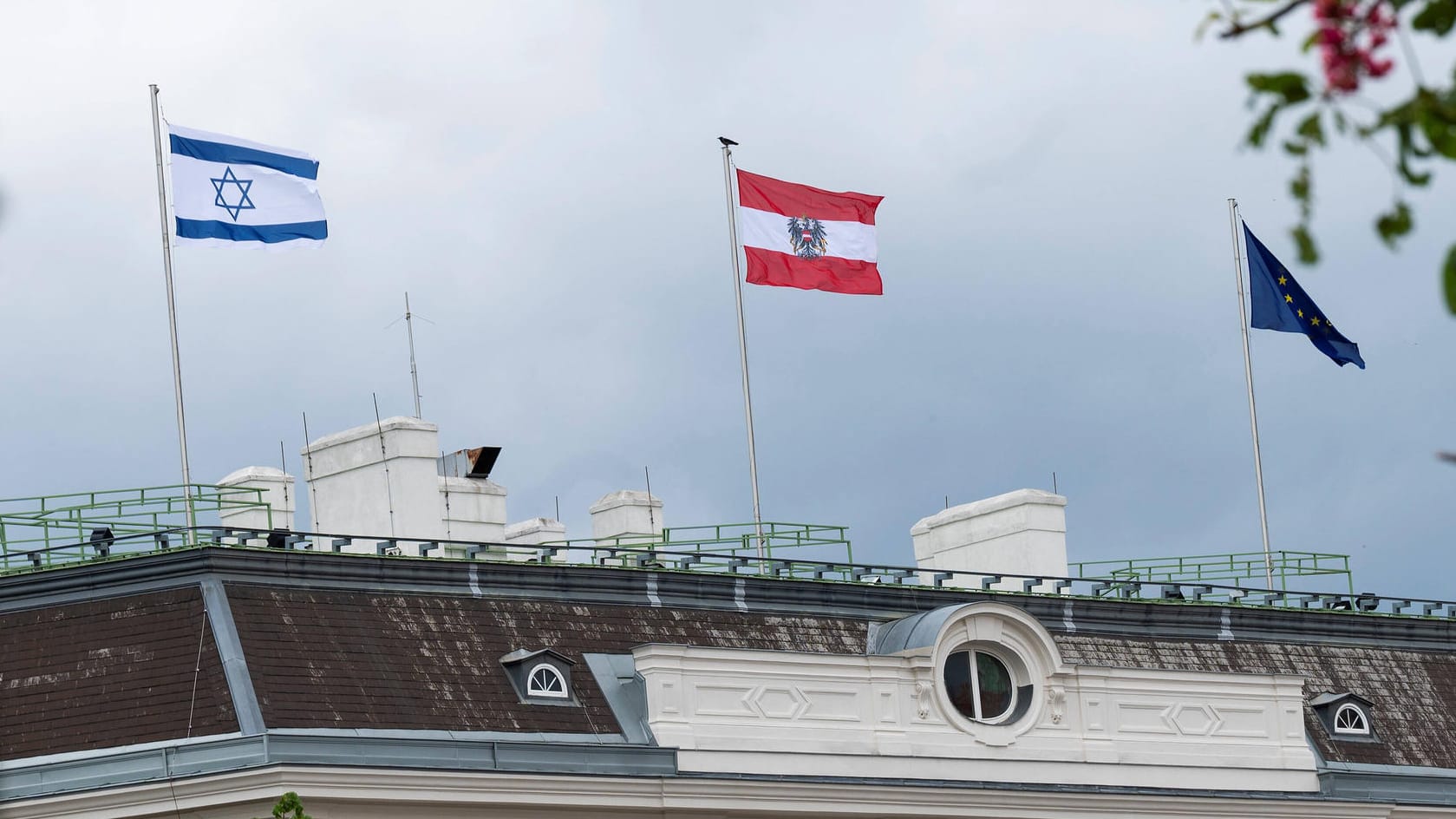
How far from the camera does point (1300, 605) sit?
146 feet

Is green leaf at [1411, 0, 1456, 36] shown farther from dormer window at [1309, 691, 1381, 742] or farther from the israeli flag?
dormer window at [1309, 691, 1381, 742]

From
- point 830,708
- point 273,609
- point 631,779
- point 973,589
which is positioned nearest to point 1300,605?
point 973,589

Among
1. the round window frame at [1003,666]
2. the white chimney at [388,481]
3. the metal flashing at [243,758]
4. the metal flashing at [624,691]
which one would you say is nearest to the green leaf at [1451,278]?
the metal flashing at [243,758]

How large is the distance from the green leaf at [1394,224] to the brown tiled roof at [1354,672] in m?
33.3

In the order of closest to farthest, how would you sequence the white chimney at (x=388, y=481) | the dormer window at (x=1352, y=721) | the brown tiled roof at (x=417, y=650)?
the brown tiled roof at (x=417, y=650), the white chimney at (x=388, y=481), the dormer window at (x=1352, y=721)

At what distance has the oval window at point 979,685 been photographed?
37.2 m

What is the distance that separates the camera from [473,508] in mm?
Result: 43719

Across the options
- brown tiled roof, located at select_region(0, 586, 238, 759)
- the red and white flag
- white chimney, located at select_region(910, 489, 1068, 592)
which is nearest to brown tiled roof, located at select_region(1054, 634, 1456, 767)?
white chimney, located at select_region(910, 489, 1068, 592)

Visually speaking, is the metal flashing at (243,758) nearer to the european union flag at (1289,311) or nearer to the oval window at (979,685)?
the oval window at (979,685)

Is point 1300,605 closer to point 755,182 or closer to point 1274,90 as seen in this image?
point 755,182

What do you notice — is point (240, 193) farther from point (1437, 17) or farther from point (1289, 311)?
point (1437, 17)

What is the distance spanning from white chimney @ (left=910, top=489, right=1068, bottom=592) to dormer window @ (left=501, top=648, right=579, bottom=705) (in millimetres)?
13631

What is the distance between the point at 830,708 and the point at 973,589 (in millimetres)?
5947

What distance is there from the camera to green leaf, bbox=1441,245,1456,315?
6.42 meters
